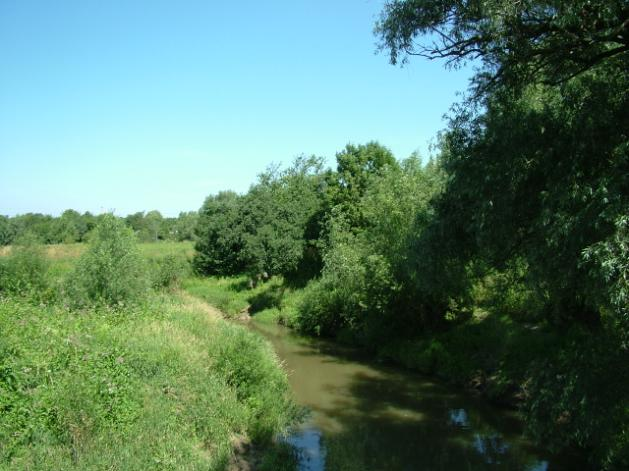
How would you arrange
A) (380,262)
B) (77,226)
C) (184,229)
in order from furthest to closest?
(184,229)
(77,226)
(380,262)

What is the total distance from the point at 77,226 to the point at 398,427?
102558 mm

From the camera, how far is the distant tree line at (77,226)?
82250 millimetres

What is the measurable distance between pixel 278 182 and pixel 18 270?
29375 mm

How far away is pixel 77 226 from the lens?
105 meters

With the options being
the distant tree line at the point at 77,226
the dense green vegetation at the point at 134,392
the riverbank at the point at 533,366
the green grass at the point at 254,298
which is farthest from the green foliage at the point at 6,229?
the dense green vegetation at the point at 134,392

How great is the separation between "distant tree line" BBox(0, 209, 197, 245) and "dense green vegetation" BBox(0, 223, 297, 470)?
57853mm

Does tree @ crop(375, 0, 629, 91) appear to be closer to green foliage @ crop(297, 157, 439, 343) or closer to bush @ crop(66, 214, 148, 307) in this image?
green foliage @ crop(297, 157, 439, 343)

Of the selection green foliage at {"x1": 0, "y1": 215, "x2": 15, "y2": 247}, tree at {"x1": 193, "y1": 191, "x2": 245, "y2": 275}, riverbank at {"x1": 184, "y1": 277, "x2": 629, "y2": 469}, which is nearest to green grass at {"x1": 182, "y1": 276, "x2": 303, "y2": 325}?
riverbank at {"x1": 184, "y1": 277, "x2": 629, "y2": 469}

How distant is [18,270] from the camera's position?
24.3 meters

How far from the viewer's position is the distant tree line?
8225 cm

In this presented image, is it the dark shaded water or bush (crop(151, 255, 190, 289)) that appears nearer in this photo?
the dark shaded water

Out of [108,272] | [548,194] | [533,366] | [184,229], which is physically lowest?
[533,366]

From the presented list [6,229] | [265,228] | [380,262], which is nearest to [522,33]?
[380,262]

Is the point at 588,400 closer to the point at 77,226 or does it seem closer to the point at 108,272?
the point at 108,272
